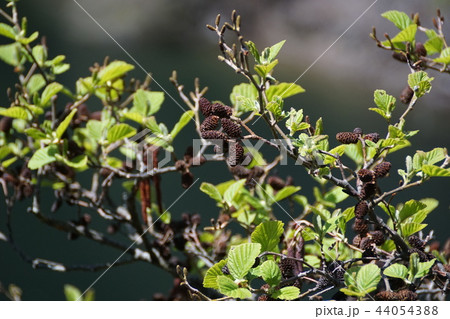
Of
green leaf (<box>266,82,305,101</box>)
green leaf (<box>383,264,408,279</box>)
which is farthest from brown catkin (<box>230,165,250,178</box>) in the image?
green leaf (<box>383,264,408,279</box>)

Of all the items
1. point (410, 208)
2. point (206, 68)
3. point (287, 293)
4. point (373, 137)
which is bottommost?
point (287, 293)

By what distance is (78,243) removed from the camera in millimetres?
1941

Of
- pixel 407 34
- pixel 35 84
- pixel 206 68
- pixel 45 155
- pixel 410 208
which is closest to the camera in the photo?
→ pixel 410 208

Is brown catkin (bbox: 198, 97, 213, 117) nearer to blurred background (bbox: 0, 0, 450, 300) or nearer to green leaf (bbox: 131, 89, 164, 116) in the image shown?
green leaf (bbox: 131, 89, 164, 116)

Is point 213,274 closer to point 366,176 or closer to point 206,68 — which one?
point 366,176

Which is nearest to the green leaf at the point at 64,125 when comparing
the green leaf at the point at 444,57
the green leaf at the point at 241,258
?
the green leaf at the point at 241,258

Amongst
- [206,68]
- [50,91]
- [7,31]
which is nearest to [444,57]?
[50,91]

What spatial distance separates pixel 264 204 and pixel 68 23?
1958 millimetres

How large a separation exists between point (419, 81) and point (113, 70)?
1.91 feet

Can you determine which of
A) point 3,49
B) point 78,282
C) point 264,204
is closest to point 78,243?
point 78,282

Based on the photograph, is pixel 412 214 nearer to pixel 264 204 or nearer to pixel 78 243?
pixel 264 204

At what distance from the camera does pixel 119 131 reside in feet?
3.15

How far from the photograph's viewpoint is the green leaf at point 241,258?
671 mm

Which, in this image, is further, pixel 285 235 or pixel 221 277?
pixel 285 235
